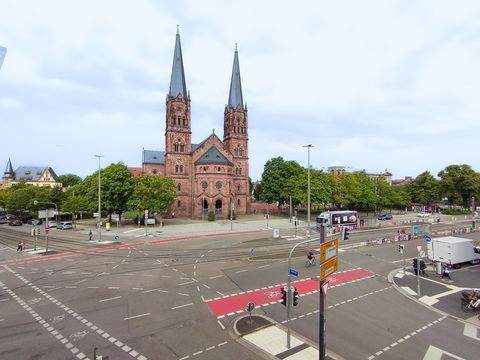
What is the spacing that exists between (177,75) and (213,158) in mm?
20905

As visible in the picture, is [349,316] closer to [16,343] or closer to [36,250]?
[16,343]

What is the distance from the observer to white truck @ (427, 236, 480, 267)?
3070cm

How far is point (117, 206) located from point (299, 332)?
2083 inches

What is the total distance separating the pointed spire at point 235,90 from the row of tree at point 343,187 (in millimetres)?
17137

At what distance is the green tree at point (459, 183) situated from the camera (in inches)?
3701

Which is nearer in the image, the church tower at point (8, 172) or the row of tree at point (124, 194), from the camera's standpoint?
the row of tree at point (124, 194)

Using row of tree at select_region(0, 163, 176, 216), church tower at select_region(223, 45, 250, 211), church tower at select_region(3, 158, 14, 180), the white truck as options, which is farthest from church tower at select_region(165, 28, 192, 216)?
church tower at select_region(3, 158, 14, 180)

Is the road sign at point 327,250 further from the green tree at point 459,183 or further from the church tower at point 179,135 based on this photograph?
the green tree at point 459,183

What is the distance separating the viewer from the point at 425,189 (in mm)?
107938

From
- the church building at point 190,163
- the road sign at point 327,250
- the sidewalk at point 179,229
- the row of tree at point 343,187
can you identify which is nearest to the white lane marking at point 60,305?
the road sign at point 327,250

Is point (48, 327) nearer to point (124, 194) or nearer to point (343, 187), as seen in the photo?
point (124, 194)

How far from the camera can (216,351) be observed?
15.1m

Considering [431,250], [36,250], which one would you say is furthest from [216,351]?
[36,250]

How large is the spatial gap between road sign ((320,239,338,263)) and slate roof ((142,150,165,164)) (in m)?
82.3
